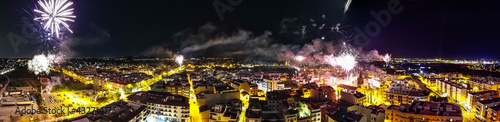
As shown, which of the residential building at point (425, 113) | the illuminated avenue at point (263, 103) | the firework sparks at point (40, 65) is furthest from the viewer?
the firework sparks at point (40, 65)

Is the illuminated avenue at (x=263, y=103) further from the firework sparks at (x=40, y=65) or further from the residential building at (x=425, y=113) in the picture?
the firework sparks at (x=40, y=65)

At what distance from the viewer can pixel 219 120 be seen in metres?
8.95

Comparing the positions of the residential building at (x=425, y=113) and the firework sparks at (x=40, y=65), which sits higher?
the firework sparks at (x=40, y=65)

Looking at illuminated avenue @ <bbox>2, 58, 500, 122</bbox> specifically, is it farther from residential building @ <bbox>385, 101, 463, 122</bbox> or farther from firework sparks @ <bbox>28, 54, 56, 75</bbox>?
firework sparks @ <bbox>28, 54, 56, 75</bbox>

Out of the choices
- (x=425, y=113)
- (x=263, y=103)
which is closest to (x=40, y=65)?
(x=263, y=103)

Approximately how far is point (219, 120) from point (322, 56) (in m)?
22.1

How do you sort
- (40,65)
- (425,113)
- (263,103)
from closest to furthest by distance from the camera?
(425,113) < (263,103) < (40,65)

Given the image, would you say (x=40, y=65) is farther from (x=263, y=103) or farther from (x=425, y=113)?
(x=425, y=113)

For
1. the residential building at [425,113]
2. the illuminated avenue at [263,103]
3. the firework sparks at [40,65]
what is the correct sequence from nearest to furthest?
the residential building at [425,113] < the illuminated avenue at [263,103] < the firework sparks at [40,65]

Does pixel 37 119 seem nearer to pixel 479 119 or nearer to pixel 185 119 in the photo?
pixel 185 119

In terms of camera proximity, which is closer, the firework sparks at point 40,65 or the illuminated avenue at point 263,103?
the illuminated avenue at point 263,103

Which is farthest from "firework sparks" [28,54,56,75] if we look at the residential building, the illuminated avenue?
the residential building

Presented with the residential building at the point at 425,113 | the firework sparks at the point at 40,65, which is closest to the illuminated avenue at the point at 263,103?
the residential building at the point at 425,113

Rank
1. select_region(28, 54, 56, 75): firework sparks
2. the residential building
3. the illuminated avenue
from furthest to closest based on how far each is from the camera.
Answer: select_region(28, 54, 56, 75): firework sparks, the illuminated avenue, the residential building
